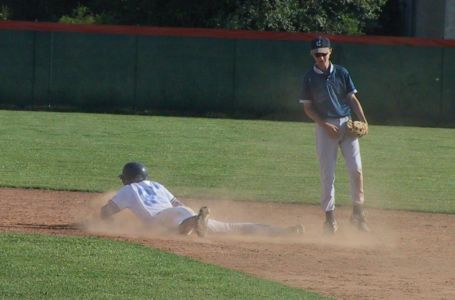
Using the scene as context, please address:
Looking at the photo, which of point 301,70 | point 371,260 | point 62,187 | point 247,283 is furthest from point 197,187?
point 301,70

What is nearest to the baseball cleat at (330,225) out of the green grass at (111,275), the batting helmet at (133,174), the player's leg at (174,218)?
the player's leg at (174,218)

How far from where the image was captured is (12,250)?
27.7 feet

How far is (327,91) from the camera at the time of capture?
10258 mm

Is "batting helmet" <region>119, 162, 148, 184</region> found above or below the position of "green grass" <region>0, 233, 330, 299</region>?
above

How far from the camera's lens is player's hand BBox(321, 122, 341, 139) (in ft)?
33.5

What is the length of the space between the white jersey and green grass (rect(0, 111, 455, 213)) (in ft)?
10.9

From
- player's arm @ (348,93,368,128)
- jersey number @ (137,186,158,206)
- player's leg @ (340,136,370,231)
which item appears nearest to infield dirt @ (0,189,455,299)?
player's leg @ (340,136,370,231)

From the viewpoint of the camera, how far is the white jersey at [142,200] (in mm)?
9750

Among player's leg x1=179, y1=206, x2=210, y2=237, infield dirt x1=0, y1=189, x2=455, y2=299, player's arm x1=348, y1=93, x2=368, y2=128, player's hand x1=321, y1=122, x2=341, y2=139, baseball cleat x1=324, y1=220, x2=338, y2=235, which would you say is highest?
player's arm x1=348, y1=93, x2=368, y2=128

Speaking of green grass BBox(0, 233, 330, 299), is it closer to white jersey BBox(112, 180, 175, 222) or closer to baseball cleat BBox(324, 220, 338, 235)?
white jersey BBox(112, 180, 175, 222)

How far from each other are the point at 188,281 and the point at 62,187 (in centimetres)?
622

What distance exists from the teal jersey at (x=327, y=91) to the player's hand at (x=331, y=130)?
0.31 ft

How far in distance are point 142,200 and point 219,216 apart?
6.62ft

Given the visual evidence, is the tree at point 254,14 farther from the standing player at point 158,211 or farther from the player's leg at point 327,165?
the standing player at point 158,211
